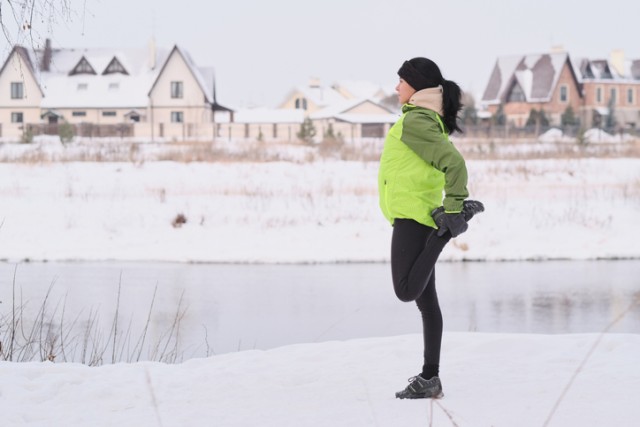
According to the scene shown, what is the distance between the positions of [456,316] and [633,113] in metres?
62.7

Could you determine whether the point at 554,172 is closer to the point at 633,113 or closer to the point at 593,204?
the point at 593,204

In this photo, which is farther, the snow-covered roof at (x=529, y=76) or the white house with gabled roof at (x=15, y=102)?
the snow-covered roof at (x=529, y=76)

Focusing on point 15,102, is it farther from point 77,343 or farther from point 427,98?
point 427,98

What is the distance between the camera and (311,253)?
54.9ft

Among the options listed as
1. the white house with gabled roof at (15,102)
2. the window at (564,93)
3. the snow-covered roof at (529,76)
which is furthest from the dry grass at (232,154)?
the window at (564,93)

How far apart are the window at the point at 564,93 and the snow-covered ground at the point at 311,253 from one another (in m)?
35.3

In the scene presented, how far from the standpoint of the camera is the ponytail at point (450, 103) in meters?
4.99

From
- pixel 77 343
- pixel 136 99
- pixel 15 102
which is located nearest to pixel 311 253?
pixel 77 343

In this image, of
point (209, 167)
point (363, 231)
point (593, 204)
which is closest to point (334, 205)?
point (363, 231)

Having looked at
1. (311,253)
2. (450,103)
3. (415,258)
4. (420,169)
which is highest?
(450,103)

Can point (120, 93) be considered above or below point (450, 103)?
above

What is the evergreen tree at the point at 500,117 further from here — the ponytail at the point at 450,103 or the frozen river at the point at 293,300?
the ponytail at the point at 450,103

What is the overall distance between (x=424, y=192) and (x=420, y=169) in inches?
4.6

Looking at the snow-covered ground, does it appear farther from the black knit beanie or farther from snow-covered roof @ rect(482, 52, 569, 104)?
snow-covered roof @ rect(482, 52, 569, 104)
